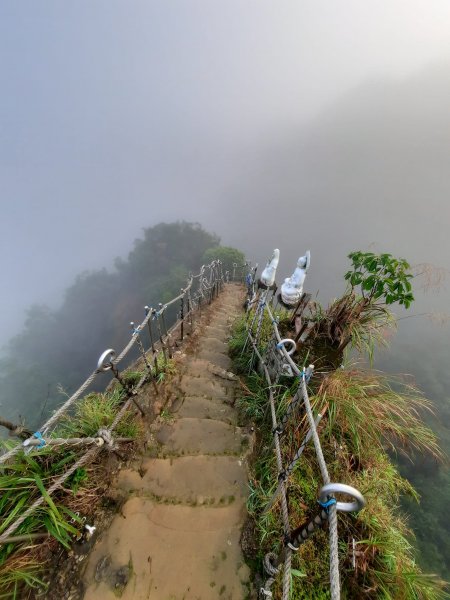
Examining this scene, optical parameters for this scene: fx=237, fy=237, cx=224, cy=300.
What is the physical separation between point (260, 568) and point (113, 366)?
2.00m

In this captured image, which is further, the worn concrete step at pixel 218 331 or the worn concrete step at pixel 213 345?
the worn concrete step at pixel 218 331

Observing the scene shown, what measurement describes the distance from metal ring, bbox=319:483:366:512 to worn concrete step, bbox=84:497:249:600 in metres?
1.56

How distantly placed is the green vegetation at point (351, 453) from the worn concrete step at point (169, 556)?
0.23 metres

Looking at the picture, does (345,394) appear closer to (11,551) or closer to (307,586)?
(307,586)

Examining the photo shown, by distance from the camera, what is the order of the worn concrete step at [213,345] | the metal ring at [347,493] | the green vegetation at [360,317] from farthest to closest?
the worn concrete step at [213,345] → the green vegetation at [360,317] → the metal ring at [347,493]

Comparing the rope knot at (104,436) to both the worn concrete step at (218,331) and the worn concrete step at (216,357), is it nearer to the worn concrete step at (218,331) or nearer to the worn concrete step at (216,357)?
the worn concrete step at (216,357)

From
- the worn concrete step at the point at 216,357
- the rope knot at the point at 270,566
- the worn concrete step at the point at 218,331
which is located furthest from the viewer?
the worn concrete step at the point at 218,331

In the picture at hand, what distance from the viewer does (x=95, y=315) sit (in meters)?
36.7

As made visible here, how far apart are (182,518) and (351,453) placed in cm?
182

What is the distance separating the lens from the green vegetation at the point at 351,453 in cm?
183

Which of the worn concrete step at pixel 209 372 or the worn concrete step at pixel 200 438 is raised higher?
the worn concrete step at pixel 209 372

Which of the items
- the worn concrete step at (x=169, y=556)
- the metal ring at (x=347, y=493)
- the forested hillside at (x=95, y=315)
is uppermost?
the metal ring at (x=347, y=493)

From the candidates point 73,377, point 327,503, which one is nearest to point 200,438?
point 327,503

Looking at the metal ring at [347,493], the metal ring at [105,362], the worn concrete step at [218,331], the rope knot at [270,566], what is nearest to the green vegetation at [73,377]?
the metal ring at [105,362]
